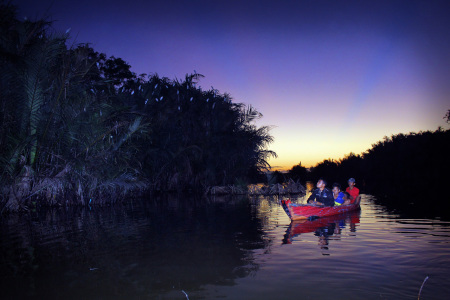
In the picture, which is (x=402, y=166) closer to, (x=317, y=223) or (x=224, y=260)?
(x=317, y=223)

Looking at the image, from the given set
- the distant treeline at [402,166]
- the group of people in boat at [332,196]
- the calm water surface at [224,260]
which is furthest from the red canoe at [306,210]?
the distant treeline at [402,166]

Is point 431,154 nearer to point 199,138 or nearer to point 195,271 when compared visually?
point 199,138

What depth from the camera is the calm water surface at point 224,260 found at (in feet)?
17.5

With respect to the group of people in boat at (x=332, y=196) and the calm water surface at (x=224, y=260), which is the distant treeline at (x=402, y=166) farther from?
the calm water surface at (x=224, y=260)

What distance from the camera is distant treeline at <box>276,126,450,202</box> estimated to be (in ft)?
110

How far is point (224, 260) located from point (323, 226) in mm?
5748

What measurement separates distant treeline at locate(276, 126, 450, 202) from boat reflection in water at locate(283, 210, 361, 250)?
15049 mm

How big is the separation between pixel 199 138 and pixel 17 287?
2538 centimetres

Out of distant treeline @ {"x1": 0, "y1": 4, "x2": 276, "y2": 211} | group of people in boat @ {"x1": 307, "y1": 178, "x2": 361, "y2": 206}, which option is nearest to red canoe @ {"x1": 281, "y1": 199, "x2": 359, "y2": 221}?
group of people in boat @ {"x1": 307, "y1": 178, "x2": 361, "y2": 206}

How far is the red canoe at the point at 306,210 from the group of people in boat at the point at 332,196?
329mm

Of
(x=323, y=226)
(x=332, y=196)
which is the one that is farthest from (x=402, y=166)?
(x=323, y=226)

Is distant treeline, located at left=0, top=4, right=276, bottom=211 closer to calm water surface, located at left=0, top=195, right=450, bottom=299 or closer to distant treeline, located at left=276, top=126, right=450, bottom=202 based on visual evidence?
calm water surface, located at left=0, top=195, right=450, bottom=299

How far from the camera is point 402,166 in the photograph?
42.3 m

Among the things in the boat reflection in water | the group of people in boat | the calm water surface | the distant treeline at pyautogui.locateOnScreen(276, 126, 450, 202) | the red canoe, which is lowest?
the calm water surface
